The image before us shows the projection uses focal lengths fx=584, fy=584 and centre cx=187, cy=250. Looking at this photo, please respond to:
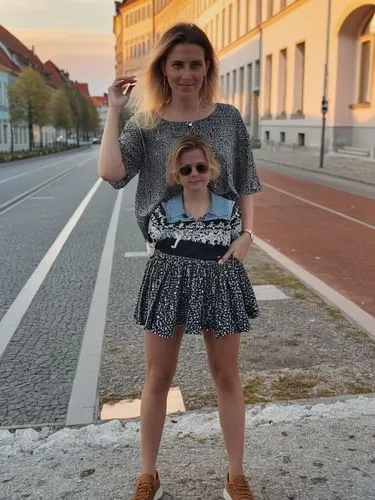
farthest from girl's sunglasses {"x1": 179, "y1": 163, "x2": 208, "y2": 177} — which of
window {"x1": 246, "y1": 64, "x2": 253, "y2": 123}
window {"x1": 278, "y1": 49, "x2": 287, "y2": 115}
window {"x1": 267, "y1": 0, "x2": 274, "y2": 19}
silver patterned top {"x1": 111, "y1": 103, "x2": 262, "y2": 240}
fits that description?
window {"x1": 246, "y1": 64, "x2": 253, "y2": 123}

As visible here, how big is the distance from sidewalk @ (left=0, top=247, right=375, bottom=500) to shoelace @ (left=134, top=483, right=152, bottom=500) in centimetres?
10

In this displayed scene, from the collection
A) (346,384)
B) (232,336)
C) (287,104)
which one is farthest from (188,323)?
(287,104)

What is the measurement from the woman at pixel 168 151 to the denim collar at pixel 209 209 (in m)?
0.04

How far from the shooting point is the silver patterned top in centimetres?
248

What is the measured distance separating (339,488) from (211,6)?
69.8 metres

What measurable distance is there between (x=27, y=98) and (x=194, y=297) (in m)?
55.0

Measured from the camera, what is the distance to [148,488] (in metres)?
2.64

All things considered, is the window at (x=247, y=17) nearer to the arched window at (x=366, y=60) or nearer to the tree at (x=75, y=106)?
the arched window at (x=366, y=60)

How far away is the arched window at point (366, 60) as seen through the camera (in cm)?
3069

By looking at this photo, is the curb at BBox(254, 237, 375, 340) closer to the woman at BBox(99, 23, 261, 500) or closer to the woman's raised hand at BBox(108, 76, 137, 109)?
the woman at BBox(99, 23, 261, 500)

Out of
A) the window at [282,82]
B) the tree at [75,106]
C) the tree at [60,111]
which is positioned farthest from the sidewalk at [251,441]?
the tree at [75,106]

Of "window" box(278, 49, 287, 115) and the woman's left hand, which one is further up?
"window" box(278, 49, 287, 115)

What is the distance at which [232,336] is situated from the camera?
8.28 ft

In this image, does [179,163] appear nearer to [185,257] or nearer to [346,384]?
[185,257]
